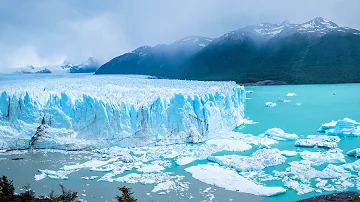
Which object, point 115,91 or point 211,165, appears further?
point 115,91

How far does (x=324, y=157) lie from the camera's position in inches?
413

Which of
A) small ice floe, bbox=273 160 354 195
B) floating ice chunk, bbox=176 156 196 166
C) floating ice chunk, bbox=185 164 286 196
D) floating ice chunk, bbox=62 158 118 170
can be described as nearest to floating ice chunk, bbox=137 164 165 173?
floating ice chunk, bbox=176 156 196 166

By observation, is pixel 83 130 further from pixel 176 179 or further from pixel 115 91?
pixel 176 179

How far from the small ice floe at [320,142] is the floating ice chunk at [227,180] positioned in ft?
14.3

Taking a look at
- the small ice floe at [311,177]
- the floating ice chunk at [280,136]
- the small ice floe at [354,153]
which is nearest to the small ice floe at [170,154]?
the small ice floe at [311,177]

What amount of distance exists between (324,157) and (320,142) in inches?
77.9

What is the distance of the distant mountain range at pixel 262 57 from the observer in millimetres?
47406

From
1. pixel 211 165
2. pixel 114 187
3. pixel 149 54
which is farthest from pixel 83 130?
pixel 149 54

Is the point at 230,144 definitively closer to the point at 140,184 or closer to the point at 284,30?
the point at 140,184

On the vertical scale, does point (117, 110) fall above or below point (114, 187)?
above

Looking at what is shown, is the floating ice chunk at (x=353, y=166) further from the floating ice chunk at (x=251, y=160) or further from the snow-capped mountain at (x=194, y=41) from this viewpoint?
the snow-capped mountain at (x=194, y=41)

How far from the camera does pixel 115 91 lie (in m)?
13.7

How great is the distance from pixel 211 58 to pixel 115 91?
51.6m

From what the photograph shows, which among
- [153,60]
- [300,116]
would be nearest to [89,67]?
[153,60]
